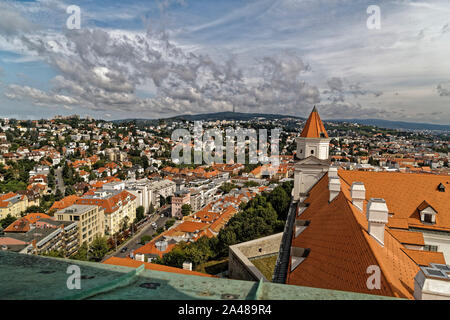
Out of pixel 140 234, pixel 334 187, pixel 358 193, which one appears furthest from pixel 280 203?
pixel 140 234

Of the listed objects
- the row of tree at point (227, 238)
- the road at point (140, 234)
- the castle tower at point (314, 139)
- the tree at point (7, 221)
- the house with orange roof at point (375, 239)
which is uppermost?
the castle tower at point (314, 139)

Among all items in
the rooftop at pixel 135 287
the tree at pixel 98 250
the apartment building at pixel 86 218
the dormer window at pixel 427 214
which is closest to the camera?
the rooftop at pixel 135 287

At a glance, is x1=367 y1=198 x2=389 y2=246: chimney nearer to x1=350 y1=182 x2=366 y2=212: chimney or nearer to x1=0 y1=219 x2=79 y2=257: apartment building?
x1=350 y1=182 x2=366 y2=212: chimney

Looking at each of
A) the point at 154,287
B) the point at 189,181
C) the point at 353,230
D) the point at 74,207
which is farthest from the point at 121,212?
the point at 154,287

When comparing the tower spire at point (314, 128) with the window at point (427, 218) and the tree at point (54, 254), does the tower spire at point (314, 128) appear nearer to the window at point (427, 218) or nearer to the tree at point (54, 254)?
the window at point (427, 218)

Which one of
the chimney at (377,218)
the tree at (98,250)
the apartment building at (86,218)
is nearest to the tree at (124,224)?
the apartment building at (86,218)

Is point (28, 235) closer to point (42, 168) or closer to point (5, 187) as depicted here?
point (5, 187)

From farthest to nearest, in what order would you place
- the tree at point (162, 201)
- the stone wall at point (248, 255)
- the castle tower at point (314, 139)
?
the tree at point (162, 201)
the castle tower at point (314, 139)
the stone wall at point (248, 255)
